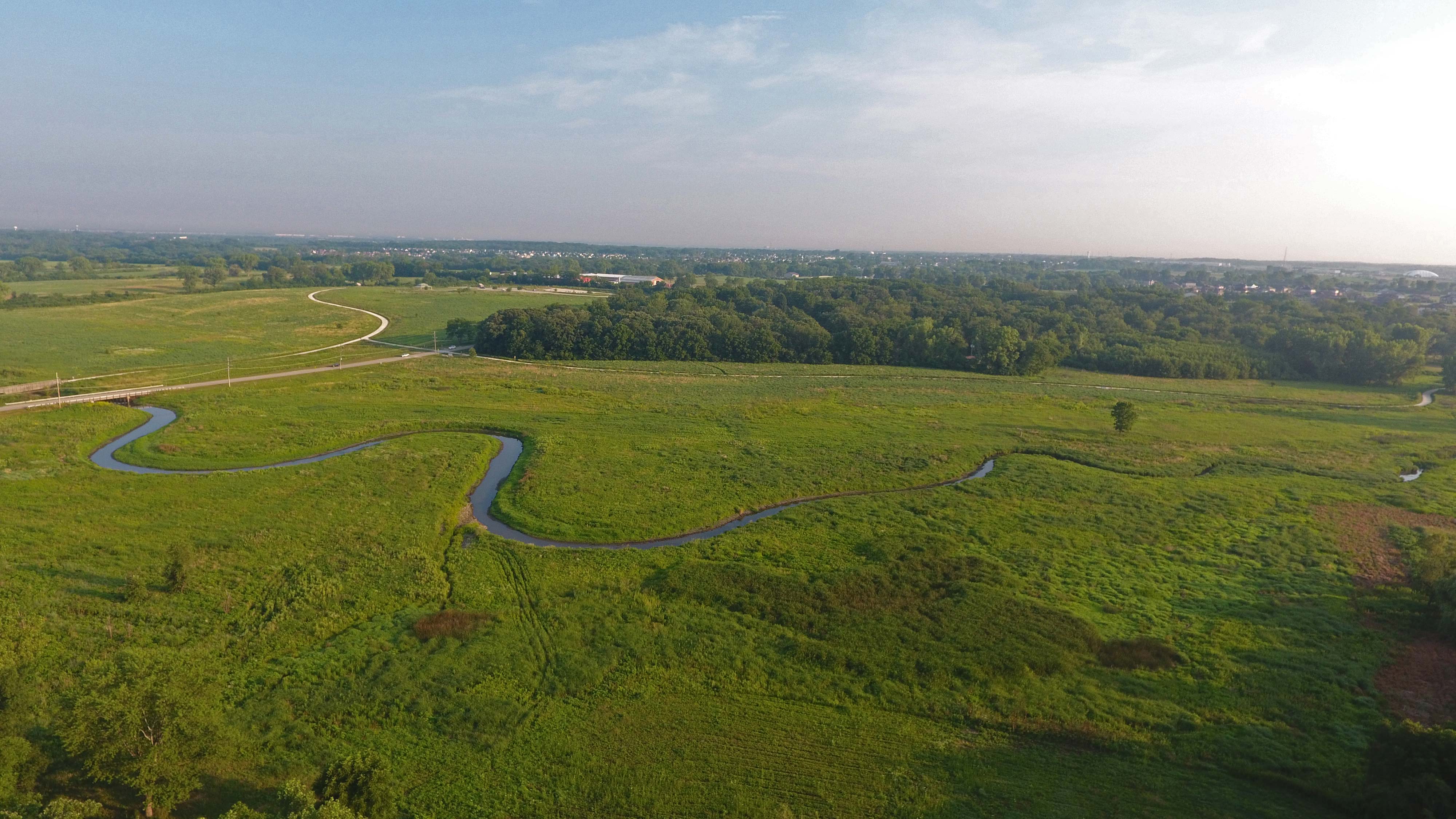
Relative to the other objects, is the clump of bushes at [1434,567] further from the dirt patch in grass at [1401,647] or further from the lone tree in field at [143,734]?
the lone tree in field at [143,734]

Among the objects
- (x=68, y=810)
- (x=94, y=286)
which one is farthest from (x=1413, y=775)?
(x=94, y=286)

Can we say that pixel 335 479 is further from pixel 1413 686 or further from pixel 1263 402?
Answer: pixel 1263 402

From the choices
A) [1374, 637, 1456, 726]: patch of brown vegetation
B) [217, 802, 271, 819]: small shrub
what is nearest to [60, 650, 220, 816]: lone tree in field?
[217, 802, 271, 819]: small shrub

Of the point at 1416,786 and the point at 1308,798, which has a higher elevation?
the point at 1416,786

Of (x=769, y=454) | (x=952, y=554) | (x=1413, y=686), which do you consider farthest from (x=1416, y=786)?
(x=769, y=454)

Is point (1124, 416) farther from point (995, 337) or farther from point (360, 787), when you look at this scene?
point (360, 787)

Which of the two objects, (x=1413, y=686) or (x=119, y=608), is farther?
(x=119, y=608)
